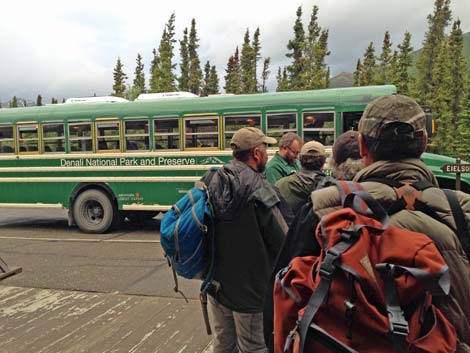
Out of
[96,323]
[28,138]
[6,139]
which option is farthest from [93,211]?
[96,323]

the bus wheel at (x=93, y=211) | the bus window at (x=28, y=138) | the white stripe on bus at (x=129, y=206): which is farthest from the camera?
the bus window at (x=28, y=138)

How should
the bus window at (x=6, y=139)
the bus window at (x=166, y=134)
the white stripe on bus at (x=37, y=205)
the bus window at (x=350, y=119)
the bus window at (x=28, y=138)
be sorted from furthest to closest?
the bus window at (x=6, y=139)
the bus window at (x=28, y=138)
the white stripe on bus at (x=37, y=205)
the bus window at (x=166, y=134)
the bus window at (x=350, y=119)

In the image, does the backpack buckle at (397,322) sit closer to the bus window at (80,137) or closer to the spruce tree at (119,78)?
the bus window at (80,137)

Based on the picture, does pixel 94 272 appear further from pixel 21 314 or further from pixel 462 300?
pixel 462 300

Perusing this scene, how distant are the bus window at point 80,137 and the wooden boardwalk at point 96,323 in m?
4.76

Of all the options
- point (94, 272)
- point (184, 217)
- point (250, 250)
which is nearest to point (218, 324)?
point (250, 250)

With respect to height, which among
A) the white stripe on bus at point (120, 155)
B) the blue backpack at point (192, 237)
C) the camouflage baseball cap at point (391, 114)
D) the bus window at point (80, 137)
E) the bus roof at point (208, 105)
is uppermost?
the bus roof at point (208, 105)

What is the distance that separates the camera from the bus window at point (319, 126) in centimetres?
822

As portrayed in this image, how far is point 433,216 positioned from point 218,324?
1.79 metres

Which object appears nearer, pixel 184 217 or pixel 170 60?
pixel 184 217

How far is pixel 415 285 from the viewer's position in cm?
118

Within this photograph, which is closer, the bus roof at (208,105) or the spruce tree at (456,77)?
the bus roof at (208,105)

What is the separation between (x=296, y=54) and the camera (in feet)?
123

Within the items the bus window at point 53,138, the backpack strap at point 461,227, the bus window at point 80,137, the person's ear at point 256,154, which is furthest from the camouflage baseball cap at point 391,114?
the bus window at point 53,138
